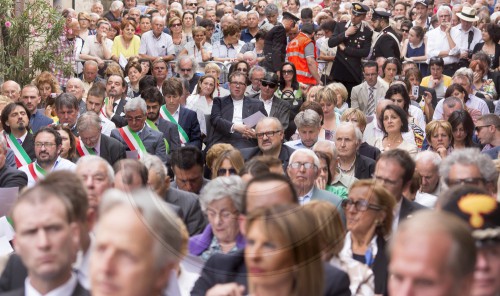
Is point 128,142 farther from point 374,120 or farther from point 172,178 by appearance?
point 374,120

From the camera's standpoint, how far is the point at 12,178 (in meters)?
8.71

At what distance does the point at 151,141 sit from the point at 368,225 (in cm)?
480

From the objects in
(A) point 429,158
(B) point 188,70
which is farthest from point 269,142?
(B) point 188,70

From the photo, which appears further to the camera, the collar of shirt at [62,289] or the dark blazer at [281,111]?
the dark blazer at [281,111]

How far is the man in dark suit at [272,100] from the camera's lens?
1203 cm

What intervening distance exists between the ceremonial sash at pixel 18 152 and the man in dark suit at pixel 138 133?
91cm

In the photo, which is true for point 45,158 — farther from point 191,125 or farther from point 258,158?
point 191,125

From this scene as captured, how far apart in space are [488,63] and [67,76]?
17.5 ft

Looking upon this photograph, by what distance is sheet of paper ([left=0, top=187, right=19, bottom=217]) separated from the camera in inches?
305

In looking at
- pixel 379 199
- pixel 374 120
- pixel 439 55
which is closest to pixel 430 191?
pixel 379 199

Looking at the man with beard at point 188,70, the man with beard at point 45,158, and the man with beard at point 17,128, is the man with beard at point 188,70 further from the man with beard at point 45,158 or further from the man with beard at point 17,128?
the man with beard at point 45,158

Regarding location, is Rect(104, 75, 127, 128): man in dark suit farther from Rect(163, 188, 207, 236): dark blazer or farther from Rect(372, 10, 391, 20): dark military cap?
Rect(163, 188, 207, 236): dark blazer

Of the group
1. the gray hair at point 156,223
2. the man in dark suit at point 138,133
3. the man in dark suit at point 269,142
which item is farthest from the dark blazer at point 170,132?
the gray hair at point 156,223

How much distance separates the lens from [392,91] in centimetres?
1200
